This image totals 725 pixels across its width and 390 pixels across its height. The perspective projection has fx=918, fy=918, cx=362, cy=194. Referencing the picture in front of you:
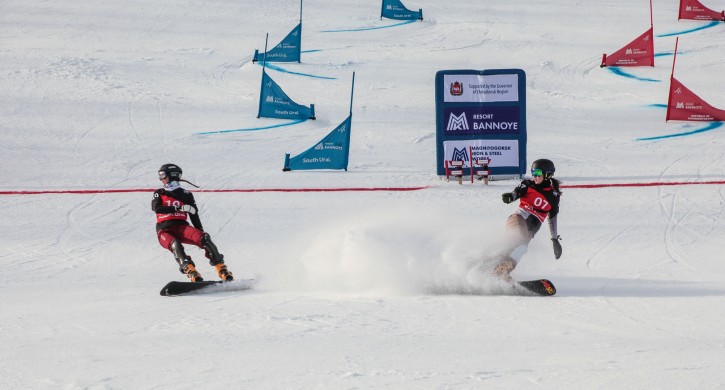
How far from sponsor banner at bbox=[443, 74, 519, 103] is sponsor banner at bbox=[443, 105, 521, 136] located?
13 cm

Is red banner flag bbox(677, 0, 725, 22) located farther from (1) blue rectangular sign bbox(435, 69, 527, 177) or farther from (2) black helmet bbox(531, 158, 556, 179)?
(2) black helmet bbox(531, 158, 556, 179)

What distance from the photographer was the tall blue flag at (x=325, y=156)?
13.6 meters

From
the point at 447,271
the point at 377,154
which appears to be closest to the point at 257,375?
the point at 447,271

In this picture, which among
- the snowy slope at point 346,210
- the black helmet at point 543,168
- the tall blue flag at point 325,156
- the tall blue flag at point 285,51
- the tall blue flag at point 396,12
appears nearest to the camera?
the snowy slope at point 346,210

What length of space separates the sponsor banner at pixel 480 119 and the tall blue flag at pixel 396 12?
488 inches

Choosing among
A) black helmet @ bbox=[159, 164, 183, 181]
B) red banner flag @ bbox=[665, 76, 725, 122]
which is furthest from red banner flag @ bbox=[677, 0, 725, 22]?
black helmet @ bbox=[159, 164, 183, 181]

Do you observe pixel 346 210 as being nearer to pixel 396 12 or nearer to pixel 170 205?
pixel 170 205

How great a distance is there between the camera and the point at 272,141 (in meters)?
15.5

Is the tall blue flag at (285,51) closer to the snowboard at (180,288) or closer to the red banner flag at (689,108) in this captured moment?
the red banner flag at (689,108)

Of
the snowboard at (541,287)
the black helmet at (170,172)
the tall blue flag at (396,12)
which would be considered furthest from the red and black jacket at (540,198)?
the tall blue flag at (396,12)

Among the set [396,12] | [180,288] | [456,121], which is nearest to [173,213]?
[180,288]

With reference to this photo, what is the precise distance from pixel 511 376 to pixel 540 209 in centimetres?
310

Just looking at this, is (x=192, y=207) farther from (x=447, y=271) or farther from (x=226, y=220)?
(x=226, y=220)

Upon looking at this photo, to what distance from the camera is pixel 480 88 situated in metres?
12.8
